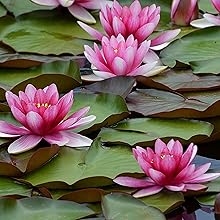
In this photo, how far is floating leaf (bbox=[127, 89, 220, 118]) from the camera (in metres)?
1.96

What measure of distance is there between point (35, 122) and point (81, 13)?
86 cm

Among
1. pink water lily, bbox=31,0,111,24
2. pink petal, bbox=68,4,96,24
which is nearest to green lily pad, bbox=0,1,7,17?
pink water lily, bbox=31,0,111,24

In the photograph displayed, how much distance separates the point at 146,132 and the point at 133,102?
0.19 meters

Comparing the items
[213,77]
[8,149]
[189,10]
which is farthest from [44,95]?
[189,10]

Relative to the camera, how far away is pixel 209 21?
98.4 inches

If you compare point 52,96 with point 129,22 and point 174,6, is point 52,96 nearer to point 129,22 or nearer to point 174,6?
point 129,22

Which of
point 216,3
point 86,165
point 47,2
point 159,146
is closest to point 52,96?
point 86,165

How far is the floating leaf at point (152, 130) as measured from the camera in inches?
73.3

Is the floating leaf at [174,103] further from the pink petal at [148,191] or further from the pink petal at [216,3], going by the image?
the pink petal at [216,3]

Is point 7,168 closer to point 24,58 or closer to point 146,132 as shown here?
point 146,132

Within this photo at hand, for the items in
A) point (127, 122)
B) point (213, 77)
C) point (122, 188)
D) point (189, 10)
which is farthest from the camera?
point (189, 10)

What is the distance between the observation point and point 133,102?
207 cm

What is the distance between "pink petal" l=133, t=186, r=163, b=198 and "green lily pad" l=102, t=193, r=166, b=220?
9 cm

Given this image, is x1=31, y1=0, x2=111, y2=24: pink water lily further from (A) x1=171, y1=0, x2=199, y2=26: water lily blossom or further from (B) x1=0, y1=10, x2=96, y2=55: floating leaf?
(A) x1=171, y1=0, x2=199, y2=26: water lily blossom
